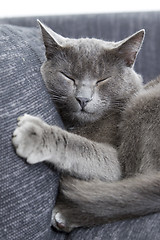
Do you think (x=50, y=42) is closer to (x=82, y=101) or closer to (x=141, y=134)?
(x=82, y=101)

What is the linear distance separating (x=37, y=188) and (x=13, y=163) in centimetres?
10

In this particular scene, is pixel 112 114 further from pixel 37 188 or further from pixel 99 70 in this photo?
pixel 37 188

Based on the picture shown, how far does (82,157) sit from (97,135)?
7.2 inches

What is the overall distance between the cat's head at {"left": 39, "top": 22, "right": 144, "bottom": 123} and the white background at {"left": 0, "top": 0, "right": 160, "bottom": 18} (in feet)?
3.94

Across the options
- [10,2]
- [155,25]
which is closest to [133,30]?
[155,25]

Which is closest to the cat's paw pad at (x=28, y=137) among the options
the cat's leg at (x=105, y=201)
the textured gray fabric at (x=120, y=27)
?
the cat's leg at (x=105, y=201)

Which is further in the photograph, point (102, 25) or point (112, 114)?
point (102, 25)

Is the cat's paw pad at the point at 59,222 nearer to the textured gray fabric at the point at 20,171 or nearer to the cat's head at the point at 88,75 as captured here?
the textured gray fabric at the point at 20,171

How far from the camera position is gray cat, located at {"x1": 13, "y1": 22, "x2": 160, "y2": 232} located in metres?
1.02

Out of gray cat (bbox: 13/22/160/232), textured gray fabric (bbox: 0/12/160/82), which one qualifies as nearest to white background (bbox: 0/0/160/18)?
textured gray fabric (bbox: 0/12/160/82)

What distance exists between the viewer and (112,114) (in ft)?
4.27

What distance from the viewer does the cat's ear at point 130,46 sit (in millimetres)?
1295

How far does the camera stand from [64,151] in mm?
1076

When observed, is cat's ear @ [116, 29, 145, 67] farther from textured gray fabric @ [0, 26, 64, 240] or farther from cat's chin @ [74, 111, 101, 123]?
textured gray fabric @ [0, 26, 64, 240]
